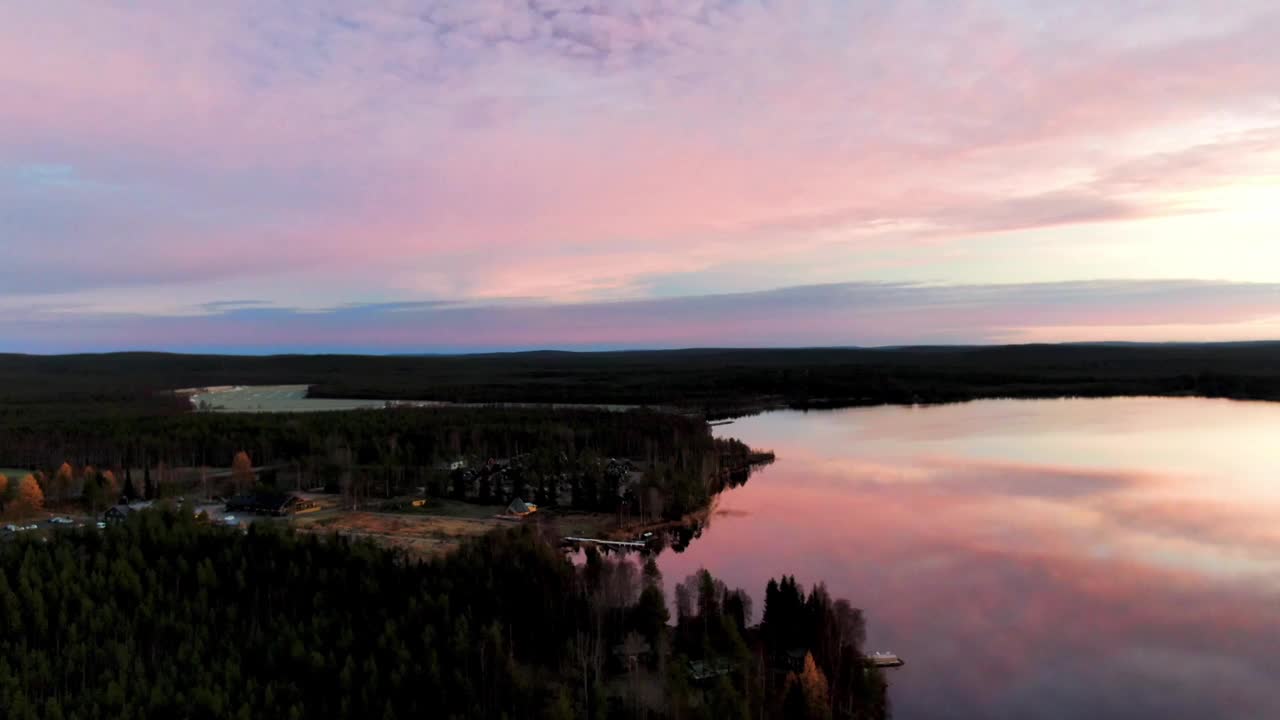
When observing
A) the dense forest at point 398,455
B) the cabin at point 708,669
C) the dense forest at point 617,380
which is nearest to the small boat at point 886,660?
the cabin at point 708,669

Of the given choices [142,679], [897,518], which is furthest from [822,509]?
[142,679]

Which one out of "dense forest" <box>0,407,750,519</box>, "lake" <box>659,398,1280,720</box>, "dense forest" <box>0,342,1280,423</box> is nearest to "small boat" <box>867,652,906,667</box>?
"lake" <box>659,398,1280,720</box>

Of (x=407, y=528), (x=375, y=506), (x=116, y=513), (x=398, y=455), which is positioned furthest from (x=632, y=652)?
(x=398, y=455)

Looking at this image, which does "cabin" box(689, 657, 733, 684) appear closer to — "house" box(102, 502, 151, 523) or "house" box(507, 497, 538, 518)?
"house" box(507, 497, 538, 518)

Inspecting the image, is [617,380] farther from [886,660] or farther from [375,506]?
[886,660]

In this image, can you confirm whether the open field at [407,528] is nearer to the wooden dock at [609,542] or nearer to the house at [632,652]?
the wooden dock at [609,542]
